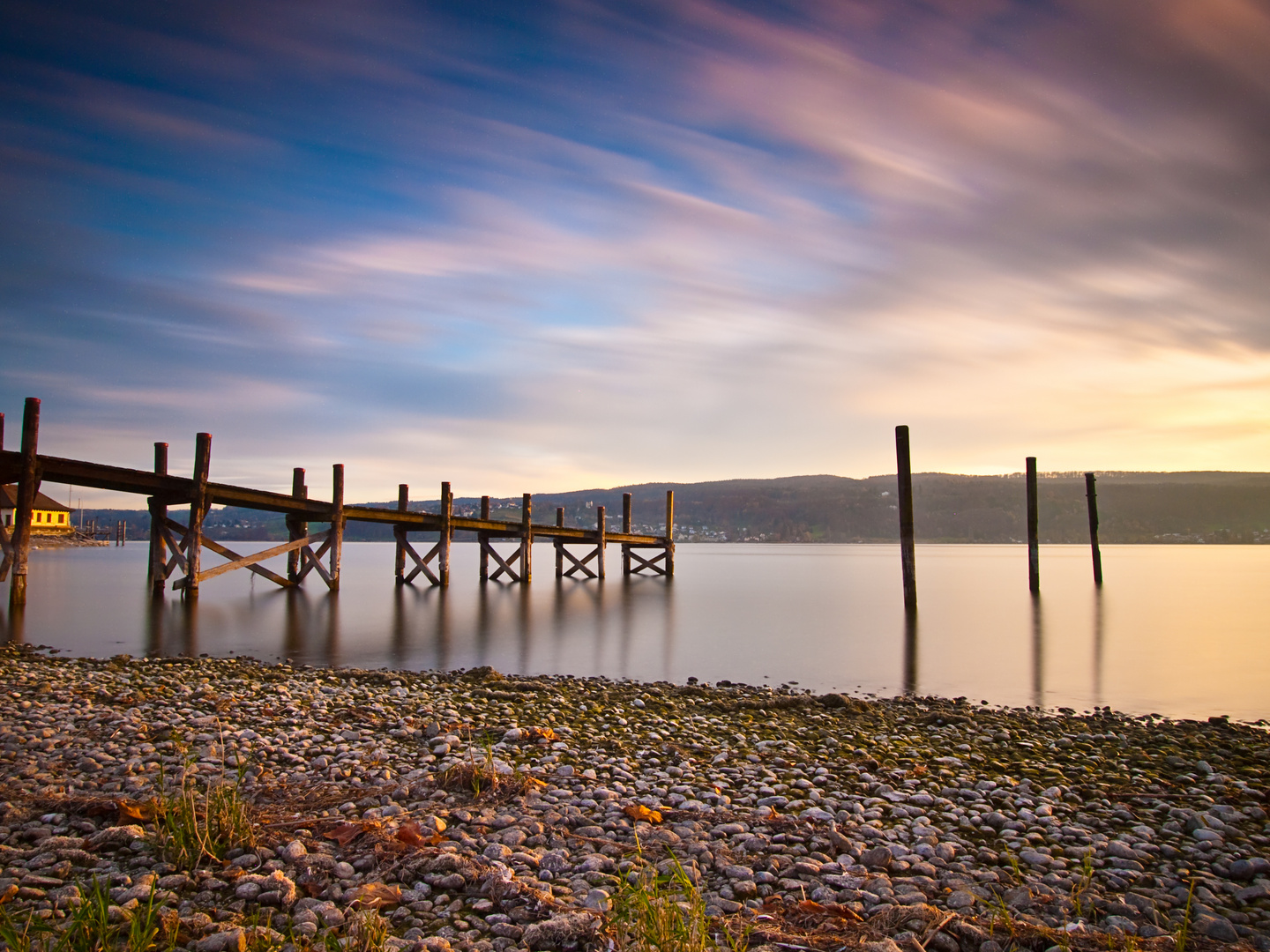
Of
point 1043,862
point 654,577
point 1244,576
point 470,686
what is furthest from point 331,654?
point 1244,576

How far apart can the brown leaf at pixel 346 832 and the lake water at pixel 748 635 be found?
9.76m

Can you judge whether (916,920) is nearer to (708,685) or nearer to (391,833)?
(391,833)

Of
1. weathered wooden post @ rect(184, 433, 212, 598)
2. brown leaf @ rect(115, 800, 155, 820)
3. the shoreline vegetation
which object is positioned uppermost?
weathered wooden post @ rect(184, 433, 212, 598)

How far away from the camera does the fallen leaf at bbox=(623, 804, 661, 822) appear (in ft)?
18.1

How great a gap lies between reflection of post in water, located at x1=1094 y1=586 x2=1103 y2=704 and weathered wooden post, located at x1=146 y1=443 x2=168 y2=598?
895 inches

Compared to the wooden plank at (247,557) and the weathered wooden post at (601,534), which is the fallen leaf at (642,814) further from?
the weathered wooden post at (601,534)

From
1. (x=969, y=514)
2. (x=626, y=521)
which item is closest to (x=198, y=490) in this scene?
(x=626, y=521)

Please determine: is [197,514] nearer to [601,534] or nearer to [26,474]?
[26,474]

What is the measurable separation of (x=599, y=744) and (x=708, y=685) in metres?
5.54

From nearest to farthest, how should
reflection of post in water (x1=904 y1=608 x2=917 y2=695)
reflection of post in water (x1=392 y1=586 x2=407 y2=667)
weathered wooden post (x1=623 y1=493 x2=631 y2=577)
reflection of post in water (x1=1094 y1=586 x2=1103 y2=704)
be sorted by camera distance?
reflection of post in water (x1=1094 y1=586 x2=1103 y2=704) → reflection of post in water (x1=904 y1=608 x2=917 y2=695) → reflection of post in water (x1=392 y1=586 x2=407 y2=667) → weathered wooden post (x1=623 y1=493 x2=631 y2=577)

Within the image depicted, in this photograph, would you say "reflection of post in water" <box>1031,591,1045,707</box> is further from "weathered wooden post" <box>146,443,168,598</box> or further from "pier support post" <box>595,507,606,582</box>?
"weathered wooden post" <box>146,443,168,598</box>

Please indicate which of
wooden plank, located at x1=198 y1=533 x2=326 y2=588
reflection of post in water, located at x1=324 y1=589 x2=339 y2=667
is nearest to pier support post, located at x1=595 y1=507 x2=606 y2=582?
reflection of post in water, located at x1=324 y1=589 x2=339 y2=667

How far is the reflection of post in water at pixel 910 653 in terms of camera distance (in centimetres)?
1432

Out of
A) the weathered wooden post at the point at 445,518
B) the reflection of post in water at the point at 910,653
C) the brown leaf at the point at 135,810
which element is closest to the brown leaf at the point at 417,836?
the brown leaf at the point at 135,810
